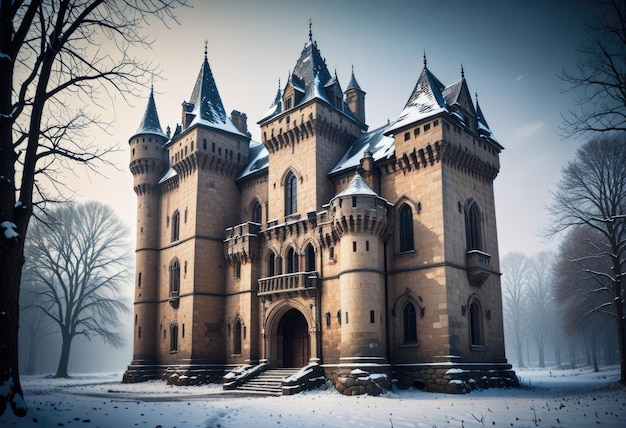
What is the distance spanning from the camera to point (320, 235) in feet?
105

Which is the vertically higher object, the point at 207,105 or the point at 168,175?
the point at 207,105

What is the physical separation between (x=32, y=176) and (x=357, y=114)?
30.4 meters

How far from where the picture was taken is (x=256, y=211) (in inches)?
1571

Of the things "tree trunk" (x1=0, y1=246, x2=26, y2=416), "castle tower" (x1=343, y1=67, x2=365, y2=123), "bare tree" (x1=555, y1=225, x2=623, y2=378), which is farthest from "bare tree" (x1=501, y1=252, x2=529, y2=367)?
"tree trunk" (x1=0, y1=246, x2=26, y2=416)

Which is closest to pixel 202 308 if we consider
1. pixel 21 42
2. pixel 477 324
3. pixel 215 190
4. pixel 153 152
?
pixel 215 190

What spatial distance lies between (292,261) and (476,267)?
1147cm

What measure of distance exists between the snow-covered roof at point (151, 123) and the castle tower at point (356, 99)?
1633 centimetres

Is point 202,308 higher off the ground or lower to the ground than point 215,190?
lower

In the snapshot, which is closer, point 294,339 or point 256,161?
point 294,339

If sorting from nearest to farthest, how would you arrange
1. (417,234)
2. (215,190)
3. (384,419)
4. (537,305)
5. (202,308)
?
1. (384,419)
2. (417,234)
3. (202,308)
4. (215,190)
5. (537,305)

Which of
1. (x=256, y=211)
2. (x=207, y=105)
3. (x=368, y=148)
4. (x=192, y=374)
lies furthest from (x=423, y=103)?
(x=192, y=374)

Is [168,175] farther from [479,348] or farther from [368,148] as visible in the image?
[479,348]

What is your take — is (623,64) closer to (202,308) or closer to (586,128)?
(586,128)

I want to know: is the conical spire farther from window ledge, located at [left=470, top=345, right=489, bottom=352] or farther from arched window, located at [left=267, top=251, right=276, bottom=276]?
window ledge, located at [left=470, top=345, right=489, bottom=352]
